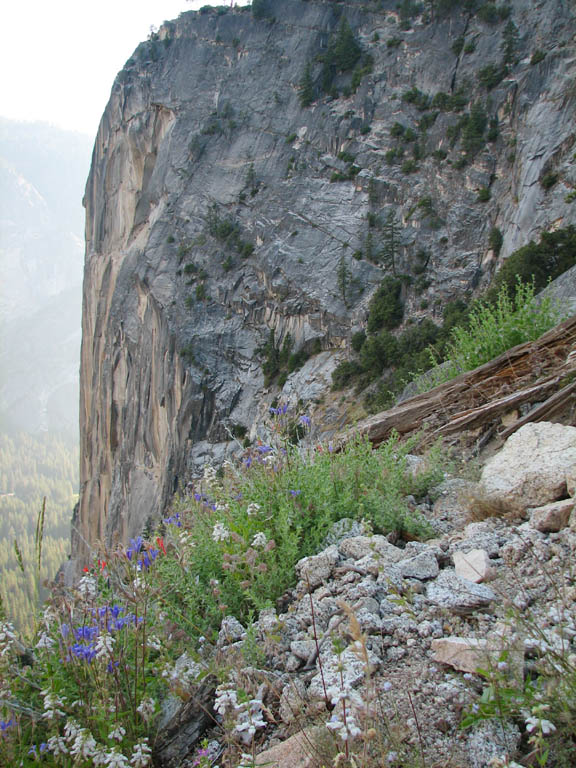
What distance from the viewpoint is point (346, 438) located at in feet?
15.9

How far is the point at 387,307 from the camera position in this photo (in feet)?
88.2

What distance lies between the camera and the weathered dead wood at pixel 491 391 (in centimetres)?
449

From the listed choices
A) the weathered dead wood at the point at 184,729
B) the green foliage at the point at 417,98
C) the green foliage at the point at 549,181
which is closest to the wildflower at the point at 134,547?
the weathered dead wood at the point at 184,729

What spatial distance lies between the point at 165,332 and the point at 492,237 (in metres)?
21.3

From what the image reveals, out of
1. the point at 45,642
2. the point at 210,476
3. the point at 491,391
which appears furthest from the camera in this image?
the point at 491,391

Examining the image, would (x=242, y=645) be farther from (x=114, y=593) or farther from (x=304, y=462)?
(x=304, y=462)

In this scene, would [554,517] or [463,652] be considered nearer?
[463,652]

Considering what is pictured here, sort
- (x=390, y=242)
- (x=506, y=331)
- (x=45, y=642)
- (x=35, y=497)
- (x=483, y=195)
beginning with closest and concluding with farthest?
(x=45, y=642), (x=506, y=331), (x=483, y=195), (x=390, y=242), (x=35, y=497)

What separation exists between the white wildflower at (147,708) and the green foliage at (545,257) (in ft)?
56.9

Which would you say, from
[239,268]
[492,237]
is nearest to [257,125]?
[239,268]

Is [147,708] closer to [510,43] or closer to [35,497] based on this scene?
[510,43]

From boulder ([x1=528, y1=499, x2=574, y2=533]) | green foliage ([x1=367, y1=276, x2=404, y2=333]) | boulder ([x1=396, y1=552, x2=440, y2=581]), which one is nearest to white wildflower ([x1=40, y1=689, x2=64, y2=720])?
boulder ([x1=396, y1=552, x2=440, y2=581])

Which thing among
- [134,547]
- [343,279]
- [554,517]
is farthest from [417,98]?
[134,547]

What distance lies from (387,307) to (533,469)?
24.6m
